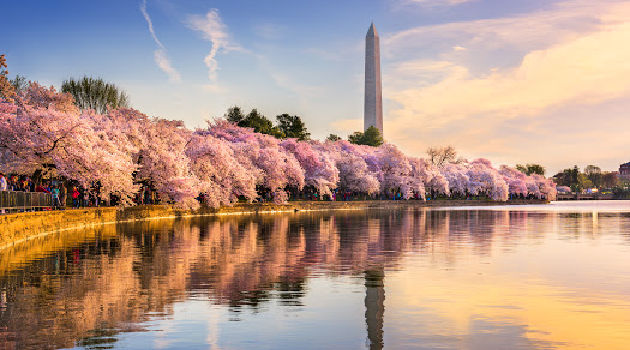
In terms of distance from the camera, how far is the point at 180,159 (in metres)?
69.2

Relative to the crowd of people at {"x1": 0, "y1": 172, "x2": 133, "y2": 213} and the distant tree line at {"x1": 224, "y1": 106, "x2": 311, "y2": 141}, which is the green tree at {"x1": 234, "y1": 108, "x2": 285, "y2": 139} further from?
the crowd of people at {"x1": 0, "y1": 172, "x2": 133, "y2": 213}

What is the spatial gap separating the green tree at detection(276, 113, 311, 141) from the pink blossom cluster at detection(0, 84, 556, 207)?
18.7 metres

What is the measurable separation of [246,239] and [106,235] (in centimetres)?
878

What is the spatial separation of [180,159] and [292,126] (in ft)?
298

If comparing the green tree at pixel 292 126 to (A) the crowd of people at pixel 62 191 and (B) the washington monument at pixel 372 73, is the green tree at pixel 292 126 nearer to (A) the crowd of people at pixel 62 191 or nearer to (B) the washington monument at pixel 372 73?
(B) the washington monument at pixel 372 73

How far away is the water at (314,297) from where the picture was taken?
1245cm

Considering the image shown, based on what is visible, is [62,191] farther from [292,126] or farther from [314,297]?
[292,126]

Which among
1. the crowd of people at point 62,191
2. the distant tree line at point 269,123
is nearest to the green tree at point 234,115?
the distant tree line at point 269,123

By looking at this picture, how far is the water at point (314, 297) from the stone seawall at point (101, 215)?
198cm

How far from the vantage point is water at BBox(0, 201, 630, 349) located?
40.9ft

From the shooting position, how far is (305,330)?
1315 cm

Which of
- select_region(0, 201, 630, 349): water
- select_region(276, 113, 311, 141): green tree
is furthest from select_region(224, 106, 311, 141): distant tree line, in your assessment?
select_region(0, 201, 630, 349): water

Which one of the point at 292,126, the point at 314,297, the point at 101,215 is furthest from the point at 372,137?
the point at 314,297

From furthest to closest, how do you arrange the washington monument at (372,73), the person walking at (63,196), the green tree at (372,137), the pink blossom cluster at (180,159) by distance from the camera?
the green tree at (372,137), the washington monument at (372,73), the person walking at (63,196), the pink blossom cluster at (180,159)
